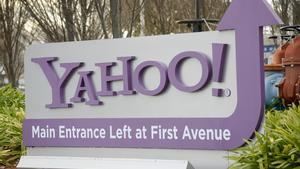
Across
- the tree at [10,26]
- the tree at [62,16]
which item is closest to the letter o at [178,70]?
the tree at [62,16]

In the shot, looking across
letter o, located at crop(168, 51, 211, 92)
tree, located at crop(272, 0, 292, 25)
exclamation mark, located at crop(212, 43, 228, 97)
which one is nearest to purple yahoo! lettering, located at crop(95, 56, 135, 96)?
letter o, located at crop(168, 51, 211, 92)

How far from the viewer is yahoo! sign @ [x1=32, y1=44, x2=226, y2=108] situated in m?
5.67

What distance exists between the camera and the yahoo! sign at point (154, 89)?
551cm

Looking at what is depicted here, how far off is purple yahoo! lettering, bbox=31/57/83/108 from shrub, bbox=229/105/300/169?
2.03m

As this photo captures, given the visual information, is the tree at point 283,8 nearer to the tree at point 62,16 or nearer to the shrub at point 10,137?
the tree at point 62,16

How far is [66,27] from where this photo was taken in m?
12.0

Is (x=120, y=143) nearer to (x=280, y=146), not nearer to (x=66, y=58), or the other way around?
(x=66, y=58)

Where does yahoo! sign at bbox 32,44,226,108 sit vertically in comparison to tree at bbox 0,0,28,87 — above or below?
below

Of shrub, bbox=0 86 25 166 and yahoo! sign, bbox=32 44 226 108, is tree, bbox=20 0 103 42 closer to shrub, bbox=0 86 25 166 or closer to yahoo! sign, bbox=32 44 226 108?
shrub, bbox=0 86 25 166

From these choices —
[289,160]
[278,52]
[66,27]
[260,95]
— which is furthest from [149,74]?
[66,27]

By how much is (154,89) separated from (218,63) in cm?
75

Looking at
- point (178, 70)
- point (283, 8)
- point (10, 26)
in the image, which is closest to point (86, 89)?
point (178, 70)

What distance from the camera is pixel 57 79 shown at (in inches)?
258

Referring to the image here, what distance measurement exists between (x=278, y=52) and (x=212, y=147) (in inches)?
176
